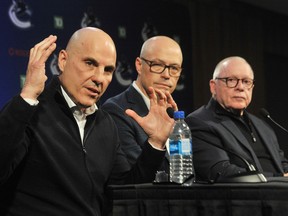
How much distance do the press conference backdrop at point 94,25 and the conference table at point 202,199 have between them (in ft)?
6.17

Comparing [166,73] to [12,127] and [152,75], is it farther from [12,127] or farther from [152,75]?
[12,127]

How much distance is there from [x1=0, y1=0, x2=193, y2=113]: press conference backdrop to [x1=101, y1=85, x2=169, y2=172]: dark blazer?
1126 millimetres

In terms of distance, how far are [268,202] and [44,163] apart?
2.60 feet

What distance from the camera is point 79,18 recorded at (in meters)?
4.06

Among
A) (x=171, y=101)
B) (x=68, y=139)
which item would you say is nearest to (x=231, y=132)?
(x=171, y=101)

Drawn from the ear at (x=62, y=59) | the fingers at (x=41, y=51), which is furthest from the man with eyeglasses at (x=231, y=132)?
the fingers at (x=41, y=51)

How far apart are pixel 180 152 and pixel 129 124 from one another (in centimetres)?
52

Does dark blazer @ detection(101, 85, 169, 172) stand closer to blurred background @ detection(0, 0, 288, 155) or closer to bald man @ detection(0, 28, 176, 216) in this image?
bald man @ detection(0, 28, 176, 216)

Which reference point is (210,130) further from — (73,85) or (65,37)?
(65,37)

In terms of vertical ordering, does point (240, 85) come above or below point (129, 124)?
above

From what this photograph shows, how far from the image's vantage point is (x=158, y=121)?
213cm

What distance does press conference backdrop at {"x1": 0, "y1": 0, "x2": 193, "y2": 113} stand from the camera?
3.56 m

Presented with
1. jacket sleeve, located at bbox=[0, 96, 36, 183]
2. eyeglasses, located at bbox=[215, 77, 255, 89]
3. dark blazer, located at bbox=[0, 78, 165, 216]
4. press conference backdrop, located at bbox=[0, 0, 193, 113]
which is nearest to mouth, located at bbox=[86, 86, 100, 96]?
dark blazer, located at bbox=[0, 78, 165, 216]

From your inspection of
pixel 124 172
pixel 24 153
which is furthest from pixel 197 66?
pixel 24 153
